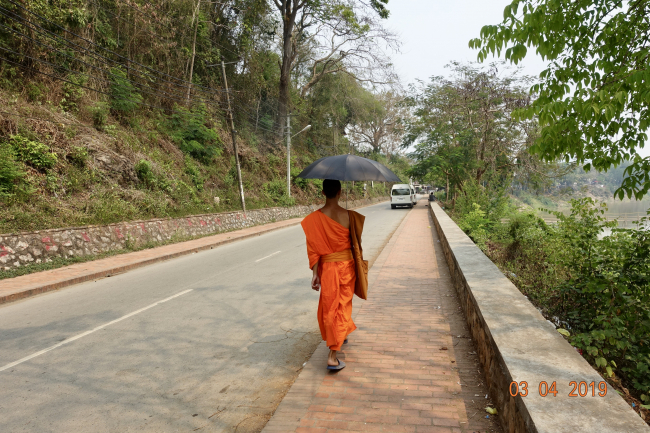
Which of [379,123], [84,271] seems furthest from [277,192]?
[379,123]

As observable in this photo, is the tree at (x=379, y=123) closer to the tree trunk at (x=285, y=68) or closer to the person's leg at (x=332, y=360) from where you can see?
the tree trunk at (x=285, y=68)

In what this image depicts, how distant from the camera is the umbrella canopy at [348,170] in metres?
3.81

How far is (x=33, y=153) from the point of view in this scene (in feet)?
38.2

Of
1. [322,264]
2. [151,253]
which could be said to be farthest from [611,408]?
[151,253]

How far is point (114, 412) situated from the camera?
320 centimetres

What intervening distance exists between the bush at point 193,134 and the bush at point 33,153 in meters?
8.13

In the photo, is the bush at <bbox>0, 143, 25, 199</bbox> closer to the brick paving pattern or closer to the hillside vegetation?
the hillside vegetation

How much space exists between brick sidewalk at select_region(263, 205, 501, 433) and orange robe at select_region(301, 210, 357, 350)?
42 cm

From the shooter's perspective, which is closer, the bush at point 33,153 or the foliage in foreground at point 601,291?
the foliage in foreground at point 601,291

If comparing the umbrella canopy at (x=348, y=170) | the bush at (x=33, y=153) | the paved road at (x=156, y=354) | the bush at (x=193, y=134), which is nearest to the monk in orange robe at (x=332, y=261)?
the umbrella canopy at (x=348, y=170)

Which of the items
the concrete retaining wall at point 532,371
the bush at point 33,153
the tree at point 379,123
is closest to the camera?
the concrete retaining wall at point 532,371

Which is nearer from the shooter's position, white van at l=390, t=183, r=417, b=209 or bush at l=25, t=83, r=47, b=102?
bush at l=25, t=83, r=47, b=102

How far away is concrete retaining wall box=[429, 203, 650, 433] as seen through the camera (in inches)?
73.3

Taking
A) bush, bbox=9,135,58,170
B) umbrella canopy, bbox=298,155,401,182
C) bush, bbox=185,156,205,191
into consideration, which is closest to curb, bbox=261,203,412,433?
umbrella canopy, bbox=298,155,401,182
